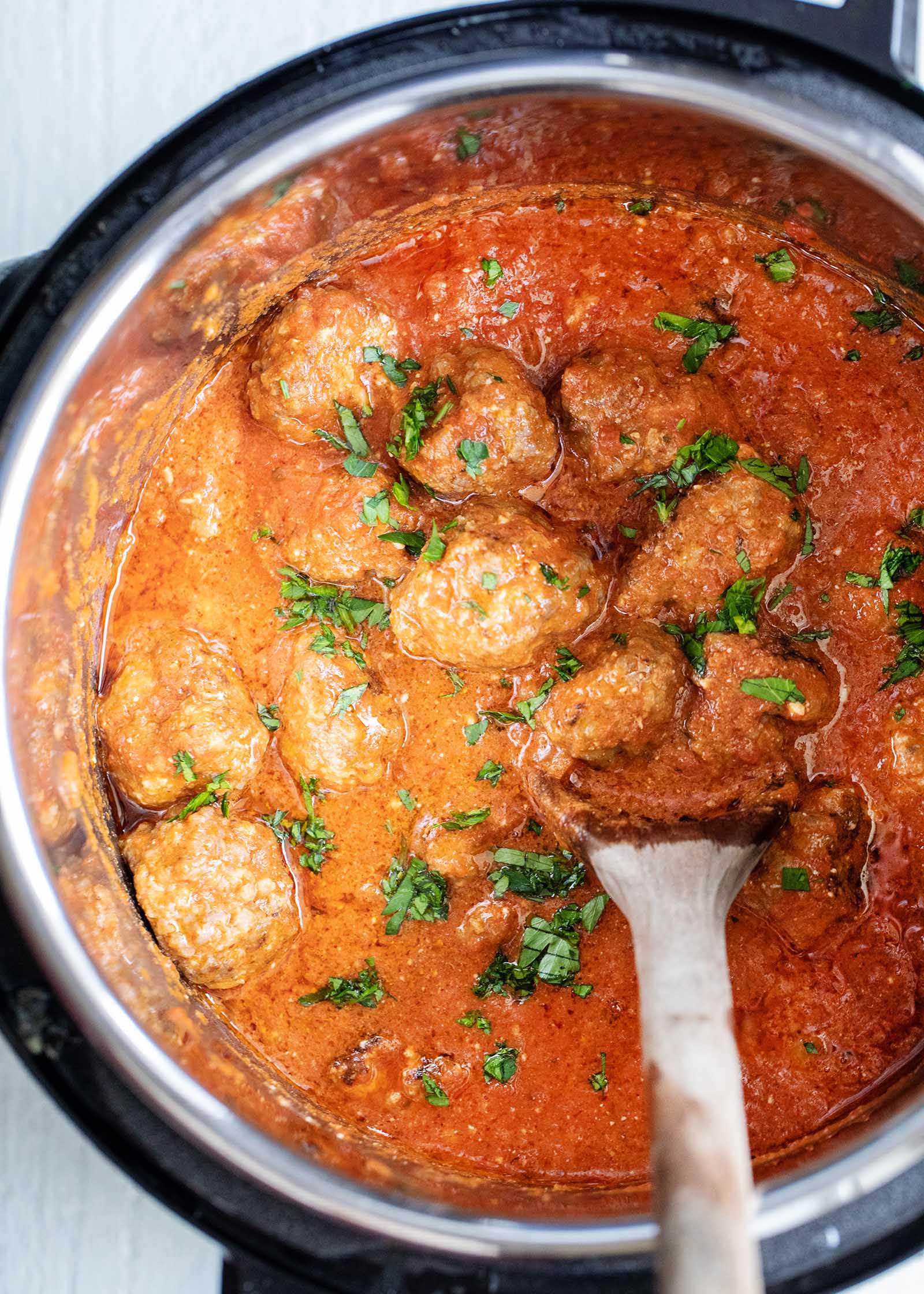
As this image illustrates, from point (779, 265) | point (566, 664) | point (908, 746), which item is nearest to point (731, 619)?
point (566, 664)

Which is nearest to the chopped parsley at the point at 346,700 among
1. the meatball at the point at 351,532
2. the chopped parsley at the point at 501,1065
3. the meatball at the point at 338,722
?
the meatball at the point at 338,722

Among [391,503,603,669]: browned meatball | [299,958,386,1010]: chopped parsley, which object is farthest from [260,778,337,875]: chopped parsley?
[391,503,603,669]: browned meatball

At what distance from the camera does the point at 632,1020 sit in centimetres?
286

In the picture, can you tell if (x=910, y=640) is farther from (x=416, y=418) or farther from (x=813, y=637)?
(x=416, y=418)

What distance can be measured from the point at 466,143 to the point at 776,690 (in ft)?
4.95

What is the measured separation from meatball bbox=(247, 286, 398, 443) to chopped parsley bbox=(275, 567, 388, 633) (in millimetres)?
394

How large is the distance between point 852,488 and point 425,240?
131 cm

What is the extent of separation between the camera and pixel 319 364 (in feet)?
9.01

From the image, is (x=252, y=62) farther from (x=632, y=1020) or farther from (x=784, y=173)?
(x=632, y=1020)

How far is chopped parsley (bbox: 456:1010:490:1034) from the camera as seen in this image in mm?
2869

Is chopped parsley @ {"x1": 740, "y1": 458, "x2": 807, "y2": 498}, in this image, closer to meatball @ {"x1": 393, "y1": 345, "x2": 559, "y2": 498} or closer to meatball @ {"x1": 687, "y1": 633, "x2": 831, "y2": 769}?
meatball @ {"x1": 687, "y1": 633, "x2": 831, "y2": 769}

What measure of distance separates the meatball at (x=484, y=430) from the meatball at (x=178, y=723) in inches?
29.8

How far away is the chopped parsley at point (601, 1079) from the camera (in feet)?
9.32

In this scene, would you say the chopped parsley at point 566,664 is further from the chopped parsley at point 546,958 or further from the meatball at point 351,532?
the chopped parsley at point 546,958
